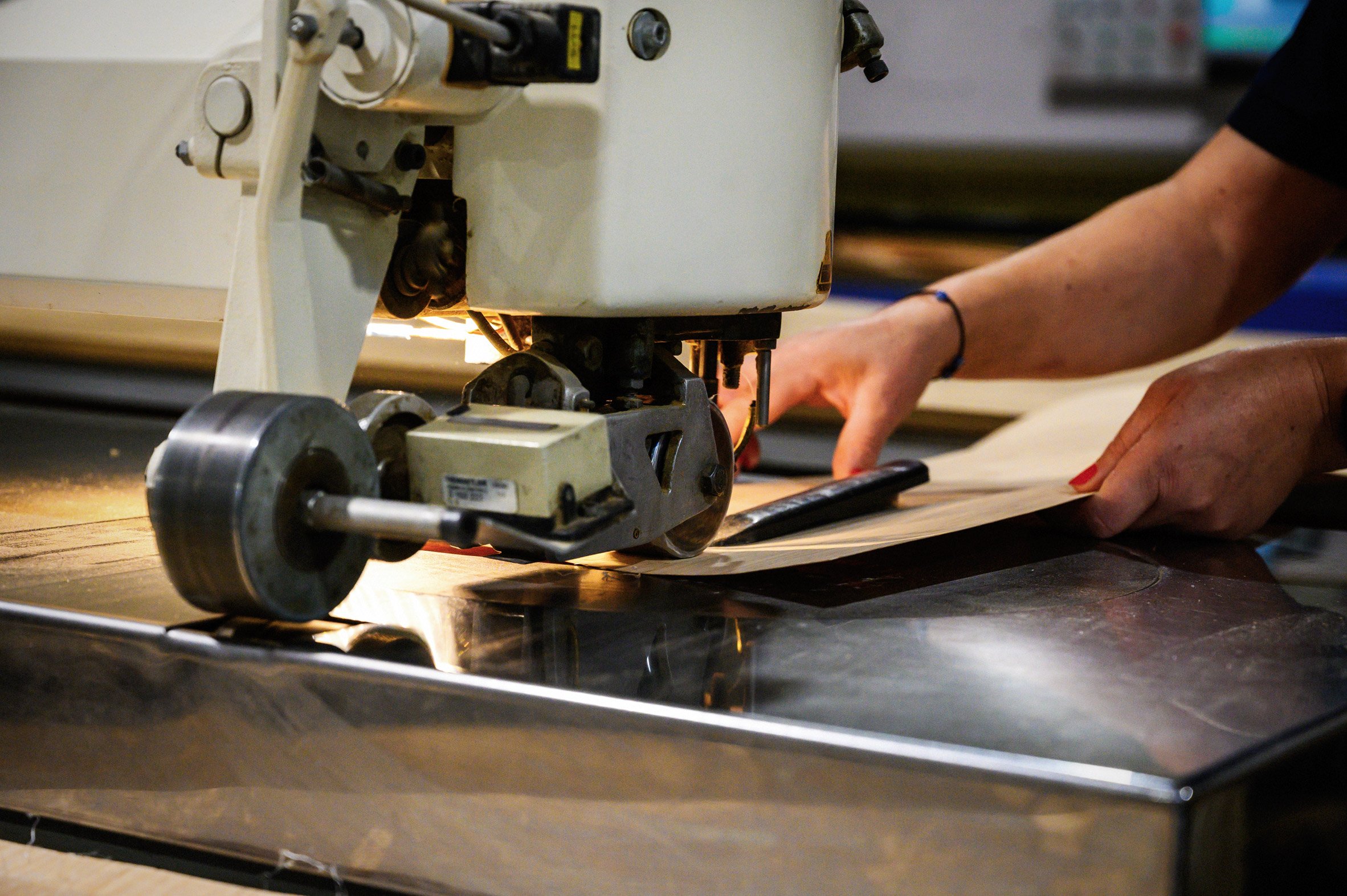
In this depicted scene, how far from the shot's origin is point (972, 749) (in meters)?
0.49

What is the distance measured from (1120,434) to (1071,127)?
3267mm

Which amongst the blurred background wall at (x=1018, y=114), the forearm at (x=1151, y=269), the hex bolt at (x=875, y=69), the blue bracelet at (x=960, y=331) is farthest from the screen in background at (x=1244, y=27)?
the hex bolt at (x=875, y=69)

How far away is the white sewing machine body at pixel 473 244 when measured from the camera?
0.59 meters

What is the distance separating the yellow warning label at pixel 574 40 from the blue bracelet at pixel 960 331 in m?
0.83

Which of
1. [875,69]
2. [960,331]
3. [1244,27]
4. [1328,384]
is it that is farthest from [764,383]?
[1244,27]

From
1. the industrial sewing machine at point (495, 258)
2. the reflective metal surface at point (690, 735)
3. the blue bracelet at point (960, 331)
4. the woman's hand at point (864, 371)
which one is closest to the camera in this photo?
the reflective metal surface at point (690, 735)

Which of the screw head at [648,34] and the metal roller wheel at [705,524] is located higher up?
the screw head at [648,34]

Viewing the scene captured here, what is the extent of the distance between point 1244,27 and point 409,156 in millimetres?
3653

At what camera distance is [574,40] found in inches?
24.7

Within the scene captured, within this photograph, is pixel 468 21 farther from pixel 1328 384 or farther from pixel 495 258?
pixel 1328 384

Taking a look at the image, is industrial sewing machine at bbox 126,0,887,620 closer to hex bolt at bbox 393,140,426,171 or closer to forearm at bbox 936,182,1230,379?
hex bolt at bbox 393,140,426,171

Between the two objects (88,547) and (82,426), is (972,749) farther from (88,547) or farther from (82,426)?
(82,426)

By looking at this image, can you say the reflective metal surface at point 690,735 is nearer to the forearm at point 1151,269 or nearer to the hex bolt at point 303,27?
the hex bolt at point 303,27

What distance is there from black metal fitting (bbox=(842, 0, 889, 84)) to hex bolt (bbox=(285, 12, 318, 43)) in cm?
34
